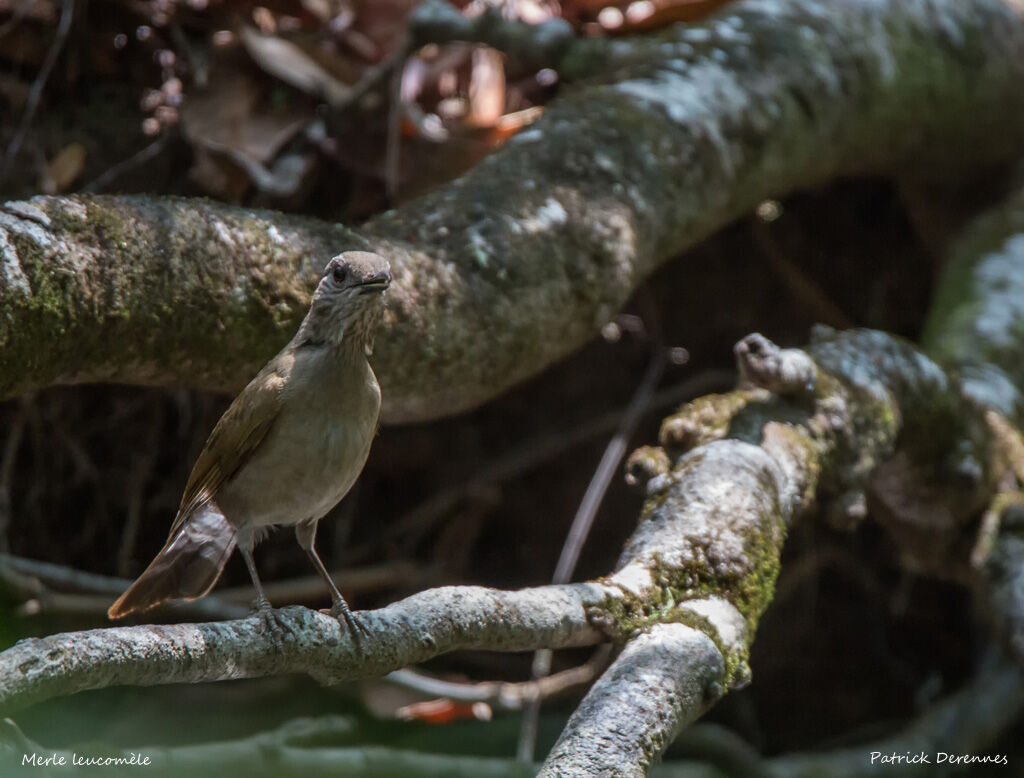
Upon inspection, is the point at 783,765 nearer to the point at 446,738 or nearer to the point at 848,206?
the point at 446,738

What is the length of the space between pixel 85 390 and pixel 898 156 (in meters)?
3.31

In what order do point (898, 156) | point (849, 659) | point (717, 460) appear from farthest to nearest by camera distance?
1. point (849, 659)
2. point (898, 156)
3. point (717, 460)

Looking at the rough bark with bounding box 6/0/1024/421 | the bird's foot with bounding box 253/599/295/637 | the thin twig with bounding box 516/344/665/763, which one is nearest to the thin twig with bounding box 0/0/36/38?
the rough bark with bounding box 6/0/1024/421

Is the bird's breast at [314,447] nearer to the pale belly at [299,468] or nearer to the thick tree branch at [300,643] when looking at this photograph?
the pale belly at [299,468]

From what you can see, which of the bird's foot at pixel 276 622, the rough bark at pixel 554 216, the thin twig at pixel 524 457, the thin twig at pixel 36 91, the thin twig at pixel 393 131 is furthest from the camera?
the thin twig at pixel 524 457

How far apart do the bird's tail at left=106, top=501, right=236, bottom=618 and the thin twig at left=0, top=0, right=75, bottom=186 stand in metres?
1.68

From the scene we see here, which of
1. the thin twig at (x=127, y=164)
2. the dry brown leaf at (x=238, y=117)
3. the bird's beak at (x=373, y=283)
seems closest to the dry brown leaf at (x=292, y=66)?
the dry brown leaf at (x=238, y=117)

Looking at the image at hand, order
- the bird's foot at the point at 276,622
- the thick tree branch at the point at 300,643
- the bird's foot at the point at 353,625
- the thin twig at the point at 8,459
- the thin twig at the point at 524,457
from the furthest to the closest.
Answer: the thin twig at the point at 524,457
the thin twig at the point at 8,459
the bird's foot at the point at 353,625
the bird's foot at the point at 276,622
the thick tree branch at the point at 300,643

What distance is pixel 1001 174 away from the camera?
15.8 feet

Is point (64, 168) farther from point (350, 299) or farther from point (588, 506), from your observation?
point (588, 506)

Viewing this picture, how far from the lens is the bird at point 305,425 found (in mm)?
2357

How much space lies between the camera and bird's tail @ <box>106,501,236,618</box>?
254cm

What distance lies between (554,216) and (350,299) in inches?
37.0

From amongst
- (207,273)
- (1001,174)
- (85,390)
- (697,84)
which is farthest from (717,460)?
(1001,174)
